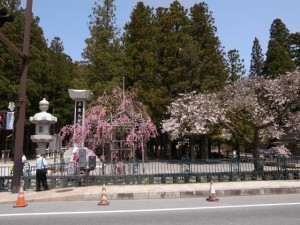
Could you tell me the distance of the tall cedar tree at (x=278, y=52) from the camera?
138 feet

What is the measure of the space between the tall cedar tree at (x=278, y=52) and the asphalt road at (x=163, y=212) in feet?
110

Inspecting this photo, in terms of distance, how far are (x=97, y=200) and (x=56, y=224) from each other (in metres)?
4.12

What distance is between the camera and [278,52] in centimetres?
4344

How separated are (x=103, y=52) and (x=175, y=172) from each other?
25.9 meters

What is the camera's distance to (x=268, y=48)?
151 feet

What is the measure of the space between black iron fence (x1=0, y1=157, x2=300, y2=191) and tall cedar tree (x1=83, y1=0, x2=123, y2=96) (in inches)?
732

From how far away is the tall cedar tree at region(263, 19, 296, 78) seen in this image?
42.2 meters

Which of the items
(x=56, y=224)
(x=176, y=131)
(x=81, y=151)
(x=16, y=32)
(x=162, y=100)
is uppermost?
(x=16, y=32)

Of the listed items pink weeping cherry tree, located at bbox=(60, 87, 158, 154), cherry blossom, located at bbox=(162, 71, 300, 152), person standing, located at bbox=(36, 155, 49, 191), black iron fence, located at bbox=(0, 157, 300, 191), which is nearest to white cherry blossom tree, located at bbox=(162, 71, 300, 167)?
cherry blossom, located at bbox=(162, 71, 300, 152)

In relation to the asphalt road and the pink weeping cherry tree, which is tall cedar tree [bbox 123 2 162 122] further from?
the asphalt road

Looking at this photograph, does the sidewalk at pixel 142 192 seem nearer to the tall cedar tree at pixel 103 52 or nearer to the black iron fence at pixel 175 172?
the black iron fence at pixel 175 172

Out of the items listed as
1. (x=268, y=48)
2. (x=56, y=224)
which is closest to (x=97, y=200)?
(x=56, y=224)

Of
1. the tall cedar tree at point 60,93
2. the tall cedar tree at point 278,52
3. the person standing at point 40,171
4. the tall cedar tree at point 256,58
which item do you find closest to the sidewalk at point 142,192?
the person standing at point 40,171

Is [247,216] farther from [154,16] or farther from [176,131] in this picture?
→ [154,16]
